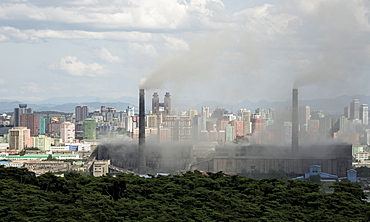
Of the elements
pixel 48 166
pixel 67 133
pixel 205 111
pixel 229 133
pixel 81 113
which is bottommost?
pixel 48 166

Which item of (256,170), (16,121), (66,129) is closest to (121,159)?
(256,170)

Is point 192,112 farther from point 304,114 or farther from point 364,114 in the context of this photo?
point 364,114

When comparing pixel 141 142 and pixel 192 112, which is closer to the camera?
pixel 141 142

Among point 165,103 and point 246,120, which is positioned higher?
point 165,103

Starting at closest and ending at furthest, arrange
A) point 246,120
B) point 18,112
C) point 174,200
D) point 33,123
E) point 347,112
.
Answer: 1. point 174,200
2. point 347,112
3. point 246,120
4. point 33,123
5. point 18,112

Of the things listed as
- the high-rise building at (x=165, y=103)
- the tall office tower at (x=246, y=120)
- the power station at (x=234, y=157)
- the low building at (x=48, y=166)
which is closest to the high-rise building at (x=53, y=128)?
the tall office tower at (x=246, y=120)

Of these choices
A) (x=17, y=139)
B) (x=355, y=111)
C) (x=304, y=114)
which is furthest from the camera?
(x=355, y=111)

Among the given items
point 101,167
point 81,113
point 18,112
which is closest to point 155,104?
point 101,167

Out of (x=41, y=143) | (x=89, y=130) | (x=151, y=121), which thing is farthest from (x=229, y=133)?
(x=89, y=130)
